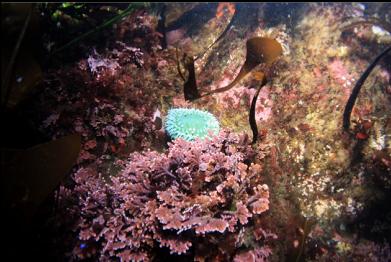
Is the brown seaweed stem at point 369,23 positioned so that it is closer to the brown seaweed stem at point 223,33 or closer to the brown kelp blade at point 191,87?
the brown seaweed stem at point 223,33

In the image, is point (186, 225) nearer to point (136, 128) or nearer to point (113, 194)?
point (113, 194)

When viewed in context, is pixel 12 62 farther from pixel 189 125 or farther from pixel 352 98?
pixel 352 98

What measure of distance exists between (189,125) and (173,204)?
3.36 feet

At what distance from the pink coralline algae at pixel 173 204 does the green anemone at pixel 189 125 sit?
22 centimetres

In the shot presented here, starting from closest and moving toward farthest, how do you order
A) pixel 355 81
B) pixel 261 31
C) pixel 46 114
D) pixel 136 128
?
pixel 46 114, pixel 136 128, pixel 355 81, pixel 261 31

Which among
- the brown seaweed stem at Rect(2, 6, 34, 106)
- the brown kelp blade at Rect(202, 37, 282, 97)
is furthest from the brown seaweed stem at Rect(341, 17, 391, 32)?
the brown seaweed stem at Rect(2, 6, 34, 106)

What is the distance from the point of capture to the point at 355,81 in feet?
15.9

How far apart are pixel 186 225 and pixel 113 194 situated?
789mm

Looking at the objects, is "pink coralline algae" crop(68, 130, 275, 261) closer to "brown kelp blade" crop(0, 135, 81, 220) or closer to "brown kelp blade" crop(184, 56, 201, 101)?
"brown kelp blade" crop(0, 135, 81, 220)

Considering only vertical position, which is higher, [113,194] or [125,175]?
[125,175]

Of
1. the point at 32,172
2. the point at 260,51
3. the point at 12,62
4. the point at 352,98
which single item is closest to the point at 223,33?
the point at 260,51

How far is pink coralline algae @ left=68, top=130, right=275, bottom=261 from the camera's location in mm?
2789

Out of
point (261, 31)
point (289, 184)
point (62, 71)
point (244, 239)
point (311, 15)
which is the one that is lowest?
point (244, 239)

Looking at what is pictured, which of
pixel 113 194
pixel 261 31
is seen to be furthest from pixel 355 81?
pixel 113 194
